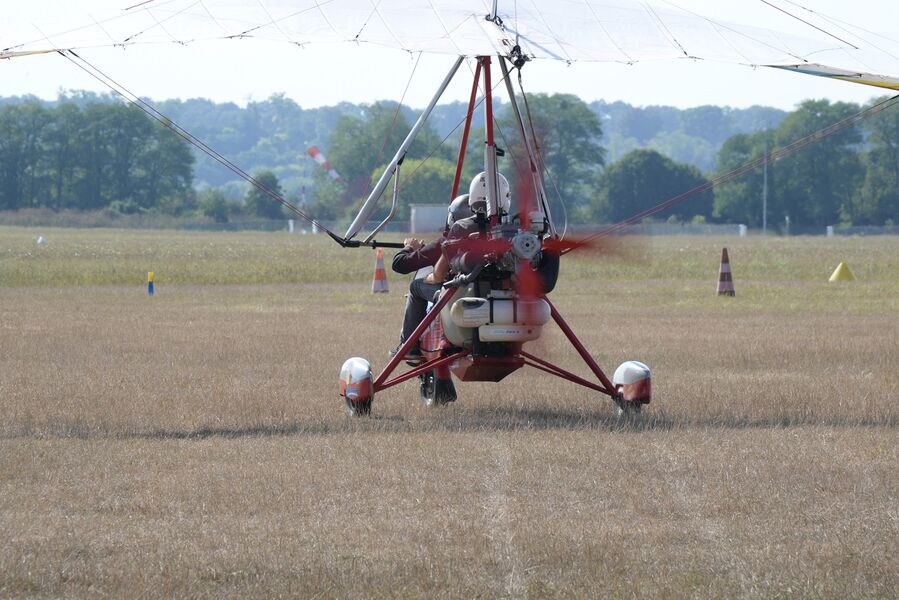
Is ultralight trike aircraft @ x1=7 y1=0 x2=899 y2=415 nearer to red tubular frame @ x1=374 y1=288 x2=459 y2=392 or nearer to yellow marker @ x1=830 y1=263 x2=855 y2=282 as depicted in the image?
red tubular frame @ x1=374 y1=288 x2=459 y2=392

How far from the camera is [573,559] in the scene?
645cm

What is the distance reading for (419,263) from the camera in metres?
11.5

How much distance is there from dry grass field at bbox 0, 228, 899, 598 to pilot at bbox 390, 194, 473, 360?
29.9 inches

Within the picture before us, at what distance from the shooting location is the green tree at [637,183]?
335ft

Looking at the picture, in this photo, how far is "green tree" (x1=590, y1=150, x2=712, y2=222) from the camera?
102 metres

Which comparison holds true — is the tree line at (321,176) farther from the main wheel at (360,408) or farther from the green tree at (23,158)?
the main wheel at (360,408)

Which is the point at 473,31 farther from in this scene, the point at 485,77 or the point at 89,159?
the point at 89,159

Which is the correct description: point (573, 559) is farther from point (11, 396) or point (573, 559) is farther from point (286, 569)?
point (11, 396)

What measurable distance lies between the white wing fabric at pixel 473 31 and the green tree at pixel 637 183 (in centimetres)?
8709

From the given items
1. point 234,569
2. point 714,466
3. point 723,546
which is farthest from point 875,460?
point 234,569

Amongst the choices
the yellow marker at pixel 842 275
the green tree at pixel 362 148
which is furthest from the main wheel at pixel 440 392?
the green tree at pixel 362 148

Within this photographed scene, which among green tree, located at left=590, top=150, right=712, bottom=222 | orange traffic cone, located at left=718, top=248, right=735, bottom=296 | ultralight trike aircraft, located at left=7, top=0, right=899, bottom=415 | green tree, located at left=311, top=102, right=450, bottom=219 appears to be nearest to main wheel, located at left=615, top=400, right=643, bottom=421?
ultralight trike aircraft, located at left=7, top=0, right=899, bottom=415

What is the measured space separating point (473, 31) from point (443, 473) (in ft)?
14.3

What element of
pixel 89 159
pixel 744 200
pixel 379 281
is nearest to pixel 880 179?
pixel 744 200
